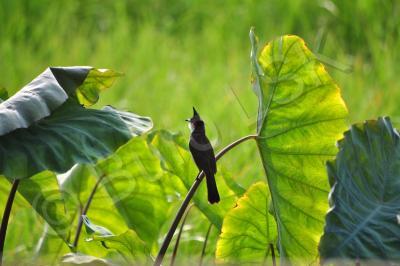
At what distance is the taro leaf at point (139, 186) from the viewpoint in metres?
1.54

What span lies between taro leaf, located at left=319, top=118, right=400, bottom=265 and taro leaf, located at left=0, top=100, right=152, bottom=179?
10.8 inches

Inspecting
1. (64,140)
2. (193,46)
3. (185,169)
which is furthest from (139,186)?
(193,46)

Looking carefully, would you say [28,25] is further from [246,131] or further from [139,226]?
[139,226]

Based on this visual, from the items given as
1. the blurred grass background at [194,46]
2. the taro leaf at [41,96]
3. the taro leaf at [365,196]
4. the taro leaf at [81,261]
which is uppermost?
the taro leaf at [41,96]

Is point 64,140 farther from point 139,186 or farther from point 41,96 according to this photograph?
point 139,186

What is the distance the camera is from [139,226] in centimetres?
158

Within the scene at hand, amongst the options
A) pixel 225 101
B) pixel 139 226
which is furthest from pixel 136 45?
pixel 139 226

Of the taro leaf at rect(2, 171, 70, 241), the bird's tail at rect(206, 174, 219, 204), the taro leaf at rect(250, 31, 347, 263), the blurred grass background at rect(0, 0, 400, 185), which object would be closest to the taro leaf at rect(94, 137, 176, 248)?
the taro leaf at rect(2, 171, 70, 241)

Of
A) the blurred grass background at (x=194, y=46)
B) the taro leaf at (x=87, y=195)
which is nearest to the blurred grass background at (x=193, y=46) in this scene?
the blurred grass background at (x=194, y=46)

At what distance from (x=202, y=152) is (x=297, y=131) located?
0.33 m

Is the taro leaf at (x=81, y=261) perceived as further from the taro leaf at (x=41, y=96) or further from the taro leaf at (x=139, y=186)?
the taro leaf at (x=139, y=186)

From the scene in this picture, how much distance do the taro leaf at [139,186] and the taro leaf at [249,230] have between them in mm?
184

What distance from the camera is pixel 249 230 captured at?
4.56 feet

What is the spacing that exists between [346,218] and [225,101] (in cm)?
228
